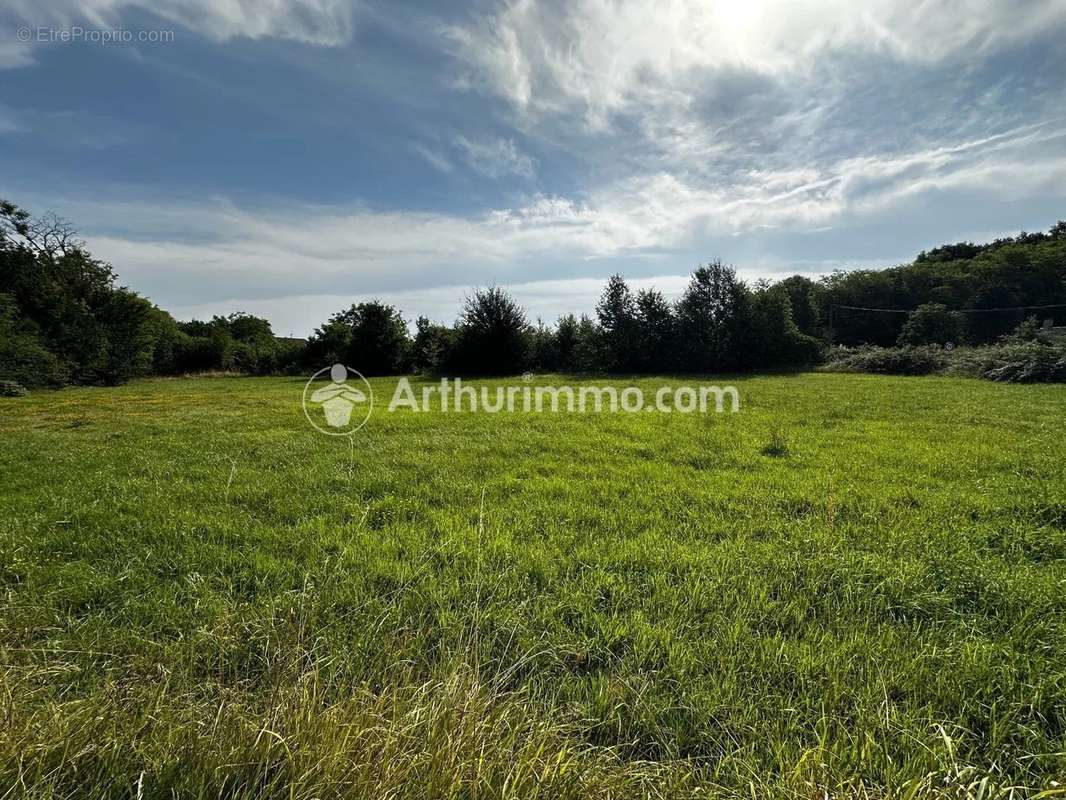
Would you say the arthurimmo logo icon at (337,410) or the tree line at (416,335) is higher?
the tree line at (416,335)

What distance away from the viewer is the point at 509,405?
438 inches

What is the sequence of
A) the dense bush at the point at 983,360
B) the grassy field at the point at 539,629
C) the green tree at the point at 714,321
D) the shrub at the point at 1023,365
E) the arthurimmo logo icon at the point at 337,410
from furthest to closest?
the green tree at the point at 714,321, the dense bush at the point at 983,360, the shrub at the point at 1023,365, the arthurimmo logo icon at the point at 337,410, the grassy field at the point at 539,629

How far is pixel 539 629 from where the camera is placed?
2330 millimetres

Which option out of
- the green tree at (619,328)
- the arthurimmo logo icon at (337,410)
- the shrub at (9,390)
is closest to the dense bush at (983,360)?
the green tree at (619,328)

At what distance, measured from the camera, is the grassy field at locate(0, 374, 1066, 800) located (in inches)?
53.0

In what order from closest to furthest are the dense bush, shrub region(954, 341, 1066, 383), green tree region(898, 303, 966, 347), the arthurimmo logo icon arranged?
the arthurimmo logo icon
shrub region(954, 341, 1066, 383)
the dense bush
green tree region(898, 303, 966, 347)

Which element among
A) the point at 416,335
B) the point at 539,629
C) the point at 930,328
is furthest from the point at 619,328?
the point at 930,328

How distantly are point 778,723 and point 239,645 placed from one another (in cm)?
247

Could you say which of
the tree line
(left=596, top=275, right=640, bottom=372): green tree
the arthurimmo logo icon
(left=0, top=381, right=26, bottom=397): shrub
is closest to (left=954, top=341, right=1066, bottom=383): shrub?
the tree line

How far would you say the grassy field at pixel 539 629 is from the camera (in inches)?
53.0

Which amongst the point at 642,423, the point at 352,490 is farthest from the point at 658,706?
the point at 642,423

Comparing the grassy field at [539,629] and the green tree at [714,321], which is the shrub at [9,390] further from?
the green tree at [714,321]

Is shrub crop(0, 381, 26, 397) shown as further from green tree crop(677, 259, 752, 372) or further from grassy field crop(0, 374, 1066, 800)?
green tree crop(677, 259, 752, 372)

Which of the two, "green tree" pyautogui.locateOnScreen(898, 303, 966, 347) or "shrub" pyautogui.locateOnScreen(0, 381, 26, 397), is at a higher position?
"green tree" pyautogui.locateOnScreen(898, 303, 966, 347)
